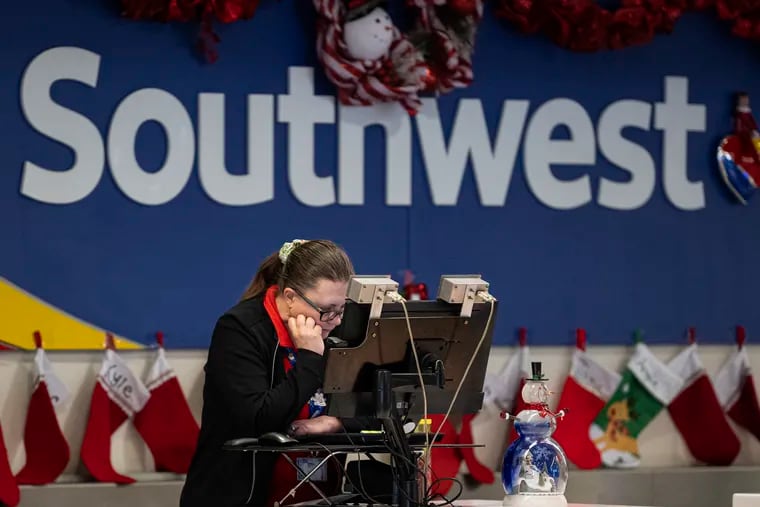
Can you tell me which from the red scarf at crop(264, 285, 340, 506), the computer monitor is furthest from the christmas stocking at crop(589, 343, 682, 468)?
the computer monitor

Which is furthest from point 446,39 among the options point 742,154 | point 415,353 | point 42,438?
point 415,353

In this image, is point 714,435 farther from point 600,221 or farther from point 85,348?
point 85,348

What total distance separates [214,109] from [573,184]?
1.50m

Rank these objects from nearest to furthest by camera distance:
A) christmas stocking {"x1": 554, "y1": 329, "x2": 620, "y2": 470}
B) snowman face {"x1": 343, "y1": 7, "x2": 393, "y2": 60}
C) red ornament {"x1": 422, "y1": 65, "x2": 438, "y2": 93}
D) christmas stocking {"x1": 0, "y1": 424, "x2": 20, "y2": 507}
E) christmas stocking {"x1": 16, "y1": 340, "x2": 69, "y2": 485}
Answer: christmas stocking {"x1": 0, "y1": 424, "x2": 20, "y2": 507}
christmas stocking {"x1": 16, "y1": 340, "x2": 69, "y2": 485}
snowman face {"x1": 343, "y1": 7, "x2": 393, "y2": 60}
red ornament {"x1": 422, "y1": 65, "x2": 438, "y2": 93}
christmas stocking {"x1": 554, "y1": 329, "x2": 620, "y2": 470}

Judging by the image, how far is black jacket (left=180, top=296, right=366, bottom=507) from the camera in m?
3.36

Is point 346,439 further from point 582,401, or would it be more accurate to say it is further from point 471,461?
point 582,401

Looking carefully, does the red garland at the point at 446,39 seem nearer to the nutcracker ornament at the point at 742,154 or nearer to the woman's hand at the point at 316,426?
the nutcracker ornament at the point at 742,154

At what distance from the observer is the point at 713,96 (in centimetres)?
570

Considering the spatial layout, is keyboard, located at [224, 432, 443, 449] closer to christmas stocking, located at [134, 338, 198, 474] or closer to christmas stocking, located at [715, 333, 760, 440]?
christmas stocking, located at [134, 338, 198, 474]

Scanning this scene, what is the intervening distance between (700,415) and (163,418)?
223 centimetres

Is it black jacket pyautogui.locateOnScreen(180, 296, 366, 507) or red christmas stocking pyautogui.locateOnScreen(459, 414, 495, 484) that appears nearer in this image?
black jacket pyautogui.locateOnScreen(180, 296, 366, 507)

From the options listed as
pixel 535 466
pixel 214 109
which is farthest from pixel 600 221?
pixel 535 466

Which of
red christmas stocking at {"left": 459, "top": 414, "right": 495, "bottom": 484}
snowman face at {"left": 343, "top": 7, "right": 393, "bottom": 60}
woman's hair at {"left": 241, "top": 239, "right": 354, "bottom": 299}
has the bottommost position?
red christmas stocking at {"left": 459, "top": 414, "right": 495, "bottom": 484}

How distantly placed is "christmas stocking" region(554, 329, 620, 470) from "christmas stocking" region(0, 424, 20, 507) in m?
2.12
